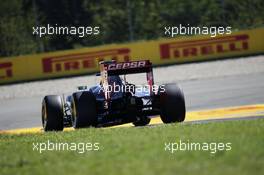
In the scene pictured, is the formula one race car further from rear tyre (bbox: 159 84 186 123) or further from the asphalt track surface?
the asphalt track surface

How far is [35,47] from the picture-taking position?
43.5 metres

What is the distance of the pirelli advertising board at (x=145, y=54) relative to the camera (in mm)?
29703

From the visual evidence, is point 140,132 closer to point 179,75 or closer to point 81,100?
point 81,100

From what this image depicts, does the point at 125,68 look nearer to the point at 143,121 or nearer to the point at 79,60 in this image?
the point at 143,121

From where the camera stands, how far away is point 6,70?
2948 centimetres

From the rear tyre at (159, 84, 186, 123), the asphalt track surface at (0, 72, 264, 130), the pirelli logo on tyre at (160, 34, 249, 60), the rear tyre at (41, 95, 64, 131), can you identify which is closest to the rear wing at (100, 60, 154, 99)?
the rear tyre at (159, 84, 186, 123)

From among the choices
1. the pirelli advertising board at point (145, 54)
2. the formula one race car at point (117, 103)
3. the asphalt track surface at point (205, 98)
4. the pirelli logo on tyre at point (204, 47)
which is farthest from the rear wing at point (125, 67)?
the pirelli logo on tyre at point (204, 47)

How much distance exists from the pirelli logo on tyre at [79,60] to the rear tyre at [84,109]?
1726 centimetres

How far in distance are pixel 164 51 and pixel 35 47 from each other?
1581 centimetres

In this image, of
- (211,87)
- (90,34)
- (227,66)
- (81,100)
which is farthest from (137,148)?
(90,34)

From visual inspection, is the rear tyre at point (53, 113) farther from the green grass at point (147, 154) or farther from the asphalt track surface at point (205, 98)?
the asphalt track surface at point (205, 98)

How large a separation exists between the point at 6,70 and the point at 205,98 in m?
14.1

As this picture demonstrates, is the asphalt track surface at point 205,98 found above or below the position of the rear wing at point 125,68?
below

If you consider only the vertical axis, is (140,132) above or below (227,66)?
above
